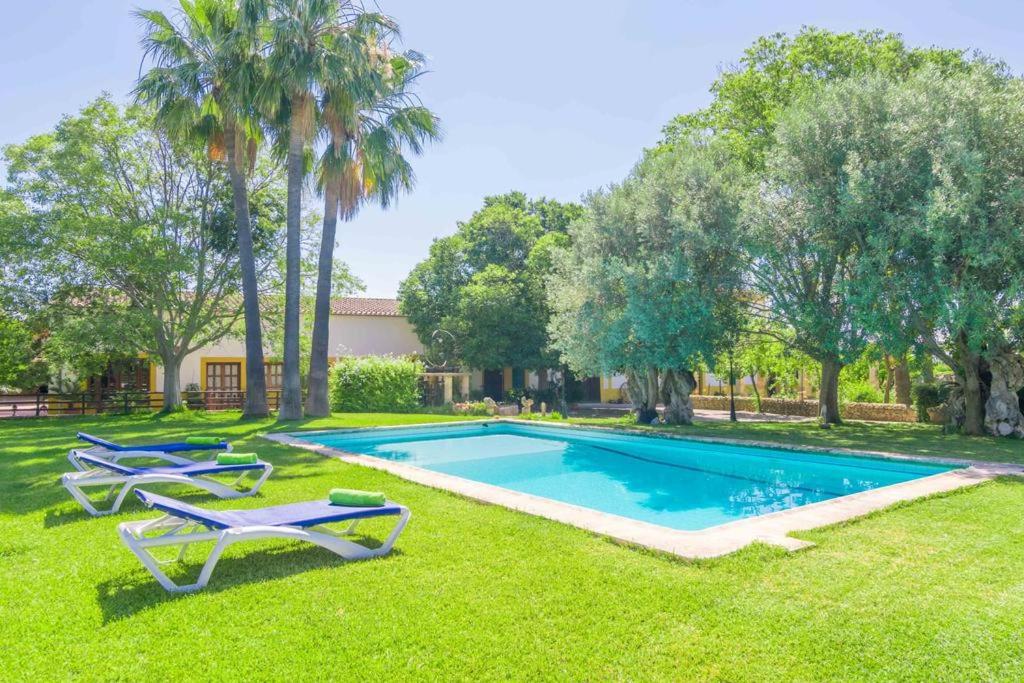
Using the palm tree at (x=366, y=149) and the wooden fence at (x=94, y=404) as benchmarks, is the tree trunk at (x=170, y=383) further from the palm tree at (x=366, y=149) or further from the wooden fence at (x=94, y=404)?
the palm tree at (x=366, y=149)

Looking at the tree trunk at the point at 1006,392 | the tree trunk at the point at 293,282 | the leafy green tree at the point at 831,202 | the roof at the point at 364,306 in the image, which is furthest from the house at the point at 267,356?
the tree trunk at the point at 1006,392

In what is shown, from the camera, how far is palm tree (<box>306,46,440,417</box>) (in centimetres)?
1809

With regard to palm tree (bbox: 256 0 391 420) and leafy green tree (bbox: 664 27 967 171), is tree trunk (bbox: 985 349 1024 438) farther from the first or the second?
palm tree (bbox: 256 0 391 420)

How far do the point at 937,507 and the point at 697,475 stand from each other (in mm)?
4805

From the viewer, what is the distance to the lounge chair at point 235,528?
440 centimetres

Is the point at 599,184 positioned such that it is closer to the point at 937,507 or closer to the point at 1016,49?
the point at 1016,49

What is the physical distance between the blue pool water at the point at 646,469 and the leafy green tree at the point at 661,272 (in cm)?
229

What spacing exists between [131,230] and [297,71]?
7.34m

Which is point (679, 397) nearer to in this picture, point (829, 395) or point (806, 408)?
point (829, 395)

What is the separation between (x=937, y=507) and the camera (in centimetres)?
→ 674

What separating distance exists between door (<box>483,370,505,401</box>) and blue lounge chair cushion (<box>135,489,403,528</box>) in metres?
28.9

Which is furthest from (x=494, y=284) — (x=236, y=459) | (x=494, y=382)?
(x=236, y=459)

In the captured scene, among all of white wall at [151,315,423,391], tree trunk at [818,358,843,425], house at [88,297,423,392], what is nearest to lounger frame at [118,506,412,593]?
tree trunk at [818,358,843,425]

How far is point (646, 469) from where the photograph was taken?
39.8ft
